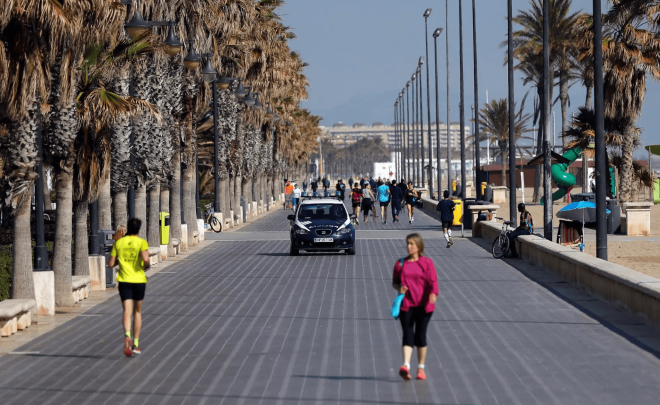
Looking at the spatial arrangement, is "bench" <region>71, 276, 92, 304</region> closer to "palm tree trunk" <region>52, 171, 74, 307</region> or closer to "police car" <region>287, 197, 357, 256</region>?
"palm tree trunk" <region>52, 171, 74, 307</region>

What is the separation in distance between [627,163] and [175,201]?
858 inches

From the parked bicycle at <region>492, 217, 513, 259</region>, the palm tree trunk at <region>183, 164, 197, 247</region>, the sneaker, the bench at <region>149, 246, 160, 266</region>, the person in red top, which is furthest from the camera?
the palm tree trunk at <region>183, 164, 197, 247</region>

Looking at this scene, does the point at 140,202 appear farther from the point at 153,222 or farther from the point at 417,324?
the point at 417,324

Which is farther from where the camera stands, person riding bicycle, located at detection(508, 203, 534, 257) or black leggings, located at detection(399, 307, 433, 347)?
person riding bicycle, located at detection(508, 203, 534, 257)

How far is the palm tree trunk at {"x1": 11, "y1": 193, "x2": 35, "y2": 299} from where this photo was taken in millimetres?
16844

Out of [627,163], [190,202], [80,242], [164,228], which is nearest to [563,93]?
[627,163]

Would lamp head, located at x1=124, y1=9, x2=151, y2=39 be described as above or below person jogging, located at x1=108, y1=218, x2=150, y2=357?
above

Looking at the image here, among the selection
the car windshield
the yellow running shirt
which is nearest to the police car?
the car windshield

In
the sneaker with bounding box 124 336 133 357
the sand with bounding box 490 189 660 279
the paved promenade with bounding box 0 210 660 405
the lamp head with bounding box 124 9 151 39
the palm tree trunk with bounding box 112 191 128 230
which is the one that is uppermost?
the lamp head with bounding box 124 9 151 39

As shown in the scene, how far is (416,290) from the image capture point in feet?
36.7

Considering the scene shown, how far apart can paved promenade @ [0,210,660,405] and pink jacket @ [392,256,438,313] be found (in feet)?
2.52

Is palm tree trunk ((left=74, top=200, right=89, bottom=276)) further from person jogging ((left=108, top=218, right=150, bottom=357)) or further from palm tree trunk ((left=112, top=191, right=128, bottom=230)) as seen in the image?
person jogging ((left=108, top=218, right=150, bottom=357))

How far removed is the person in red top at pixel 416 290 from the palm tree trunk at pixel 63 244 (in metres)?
9.23

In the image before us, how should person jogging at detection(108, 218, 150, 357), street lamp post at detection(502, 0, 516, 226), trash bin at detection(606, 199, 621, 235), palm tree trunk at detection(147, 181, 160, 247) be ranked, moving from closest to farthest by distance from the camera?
person jogging at detection(108, 218, 150, 357)
palm tree trunk at detection(147, 181, 160, 247)
street lamp post at detection(502, 0, 516, 226)
trash bin at detection(606, 199, 621, 235)
